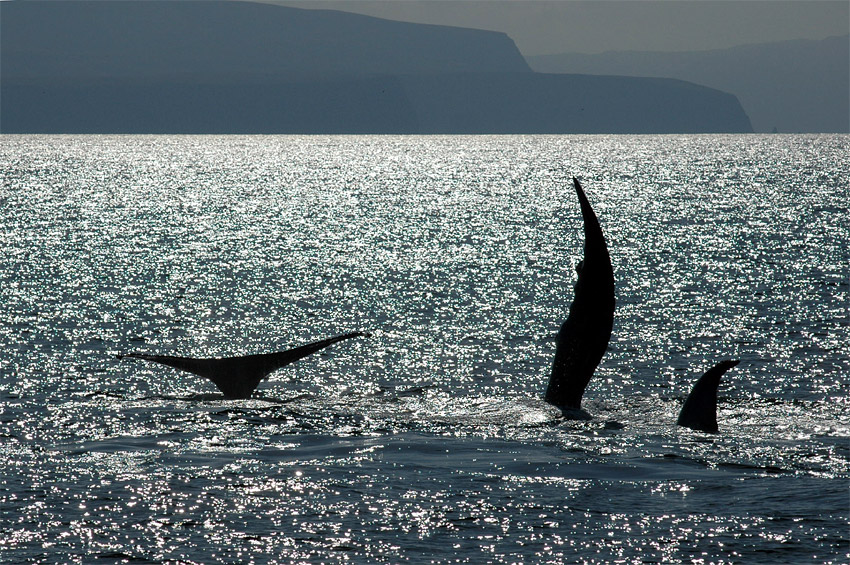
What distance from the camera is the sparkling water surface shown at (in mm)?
16688

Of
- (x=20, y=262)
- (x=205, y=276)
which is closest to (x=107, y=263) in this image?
(x=20, y=262)

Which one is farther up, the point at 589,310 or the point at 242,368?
the point at 589,310

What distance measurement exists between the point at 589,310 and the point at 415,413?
20.7ft

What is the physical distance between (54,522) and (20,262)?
174ft

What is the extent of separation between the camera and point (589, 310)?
21.8 meters

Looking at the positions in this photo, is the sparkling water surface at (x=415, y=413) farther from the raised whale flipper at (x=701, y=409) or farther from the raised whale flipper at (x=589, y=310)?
the raised whale flipper at (x=589, y=310)

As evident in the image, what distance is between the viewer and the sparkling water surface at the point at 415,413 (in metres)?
16.7

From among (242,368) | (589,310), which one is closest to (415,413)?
(242,368)

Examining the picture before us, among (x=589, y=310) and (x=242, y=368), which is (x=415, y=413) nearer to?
(x=242, y=368)

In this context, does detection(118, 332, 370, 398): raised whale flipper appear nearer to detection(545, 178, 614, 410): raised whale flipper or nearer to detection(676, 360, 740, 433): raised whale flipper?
detection(545, 178, 614, 410): raised whale flipper

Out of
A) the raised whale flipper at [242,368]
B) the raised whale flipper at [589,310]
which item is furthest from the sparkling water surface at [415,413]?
the raised whale flipper at [589,310]

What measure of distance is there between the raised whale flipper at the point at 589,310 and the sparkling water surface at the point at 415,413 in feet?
5.78

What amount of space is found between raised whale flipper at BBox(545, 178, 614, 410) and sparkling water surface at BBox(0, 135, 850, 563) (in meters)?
1.76

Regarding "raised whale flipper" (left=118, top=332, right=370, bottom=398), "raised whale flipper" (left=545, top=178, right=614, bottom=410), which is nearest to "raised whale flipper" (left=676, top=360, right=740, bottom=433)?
"raised whale flipper" (left=545, top=178, right=614, bottom=410)
